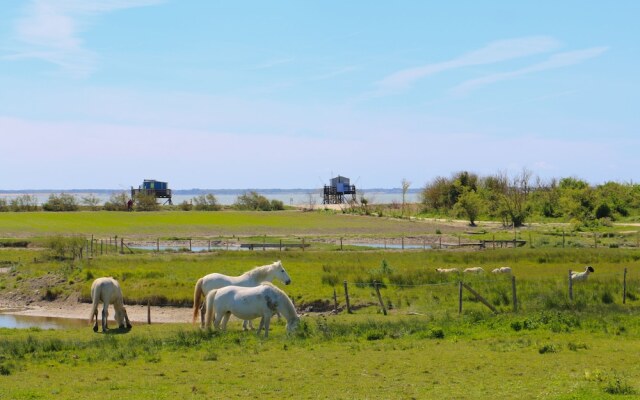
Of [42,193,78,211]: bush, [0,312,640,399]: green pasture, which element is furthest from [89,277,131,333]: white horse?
[42,193,78,211]: bush

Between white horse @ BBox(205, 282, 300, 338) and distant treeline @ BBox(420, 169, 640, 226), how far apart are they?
62944mm

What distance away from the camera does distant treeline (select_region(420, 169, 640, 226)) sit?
282 ft

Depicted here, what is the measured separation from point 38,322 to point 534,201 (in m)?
77.8

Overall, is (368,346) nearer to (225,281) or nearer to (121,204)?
(225,281)

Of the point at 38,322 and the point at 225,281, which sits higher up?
the point at 225,281

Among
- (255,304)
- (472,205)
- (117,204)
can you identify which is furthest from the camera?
(117,204)

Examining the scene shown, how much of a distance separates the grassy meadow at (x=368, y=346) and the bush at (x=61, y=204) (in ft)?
277

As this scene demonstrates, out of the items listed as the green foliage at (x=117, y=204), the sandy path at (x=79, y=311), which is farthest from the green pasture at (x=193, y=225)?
the sandy path at (x=79, y=311)

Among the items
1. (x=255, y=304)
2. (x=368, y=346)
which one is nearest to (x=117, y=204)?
(x=255, y=304)

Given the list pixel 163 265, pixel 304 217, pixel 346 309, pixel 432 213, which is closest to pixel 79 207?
pixel 304 217

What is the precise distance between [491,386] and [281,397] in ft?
12.8

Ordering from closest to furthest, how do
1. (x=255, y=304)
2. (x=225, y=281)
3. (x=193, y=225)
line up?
(x=255, y=304) → (x=225, y=281) → (x=193, y=225)

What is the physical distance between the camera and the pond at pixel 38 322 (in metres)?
29.8

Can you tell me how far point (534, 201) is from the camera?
323 feet
